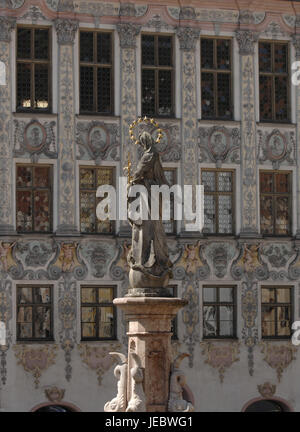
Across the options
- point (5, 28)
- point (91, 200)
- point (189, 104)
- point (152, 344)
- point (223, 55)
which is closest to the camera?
point (152, 344)

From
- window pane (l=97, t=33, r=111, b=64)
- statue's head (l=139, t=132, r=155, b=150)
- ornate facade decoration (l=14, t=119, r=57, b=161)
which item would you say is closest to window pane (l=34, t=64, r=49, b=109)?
ornate facade decoration (l=14, t=119, r=57, b=161)

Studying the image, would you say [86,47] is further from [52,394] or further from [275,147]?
[52,394]

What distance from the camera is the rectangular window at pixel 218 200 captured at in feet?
106

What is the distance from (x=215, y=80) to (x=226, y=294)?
5176 millimetres

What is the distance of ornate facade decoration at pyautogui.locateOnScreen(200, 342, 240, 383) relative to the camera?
104 ft

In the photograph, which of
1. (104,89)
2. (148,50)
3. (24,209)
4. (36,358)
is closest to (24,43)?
(104,89)

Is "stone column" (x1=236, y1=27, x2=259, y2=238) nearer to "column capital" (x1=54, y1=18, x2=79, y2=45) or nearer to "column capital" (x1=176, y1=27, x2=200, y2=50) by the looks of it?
"column capital" (x1=176, y1=27, x2=200, y2=50)

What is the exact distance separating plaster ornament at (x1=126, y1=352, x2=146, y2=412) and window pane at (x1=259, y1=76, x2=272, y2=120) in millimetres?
13430

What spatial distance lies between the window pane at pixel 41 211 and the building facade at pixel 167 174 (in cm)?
4

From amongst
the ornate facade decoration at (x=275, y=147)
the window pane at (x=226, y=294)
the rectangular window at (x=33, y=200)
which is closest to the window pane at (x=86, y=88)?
the rectangular window at (x=33, y=200)

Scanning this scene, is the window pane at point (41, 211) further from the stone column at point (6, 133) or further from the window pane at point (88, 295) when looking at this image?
the window pane at point (88, 295)

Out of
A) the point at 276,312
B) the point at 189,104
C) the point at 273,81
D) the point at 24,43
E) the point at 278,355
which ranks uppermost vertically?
the point at 24,43

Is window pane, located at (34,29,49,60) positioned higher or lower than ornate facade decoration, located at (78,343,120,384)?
higher

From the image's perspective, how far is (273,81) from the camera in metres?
33.2
